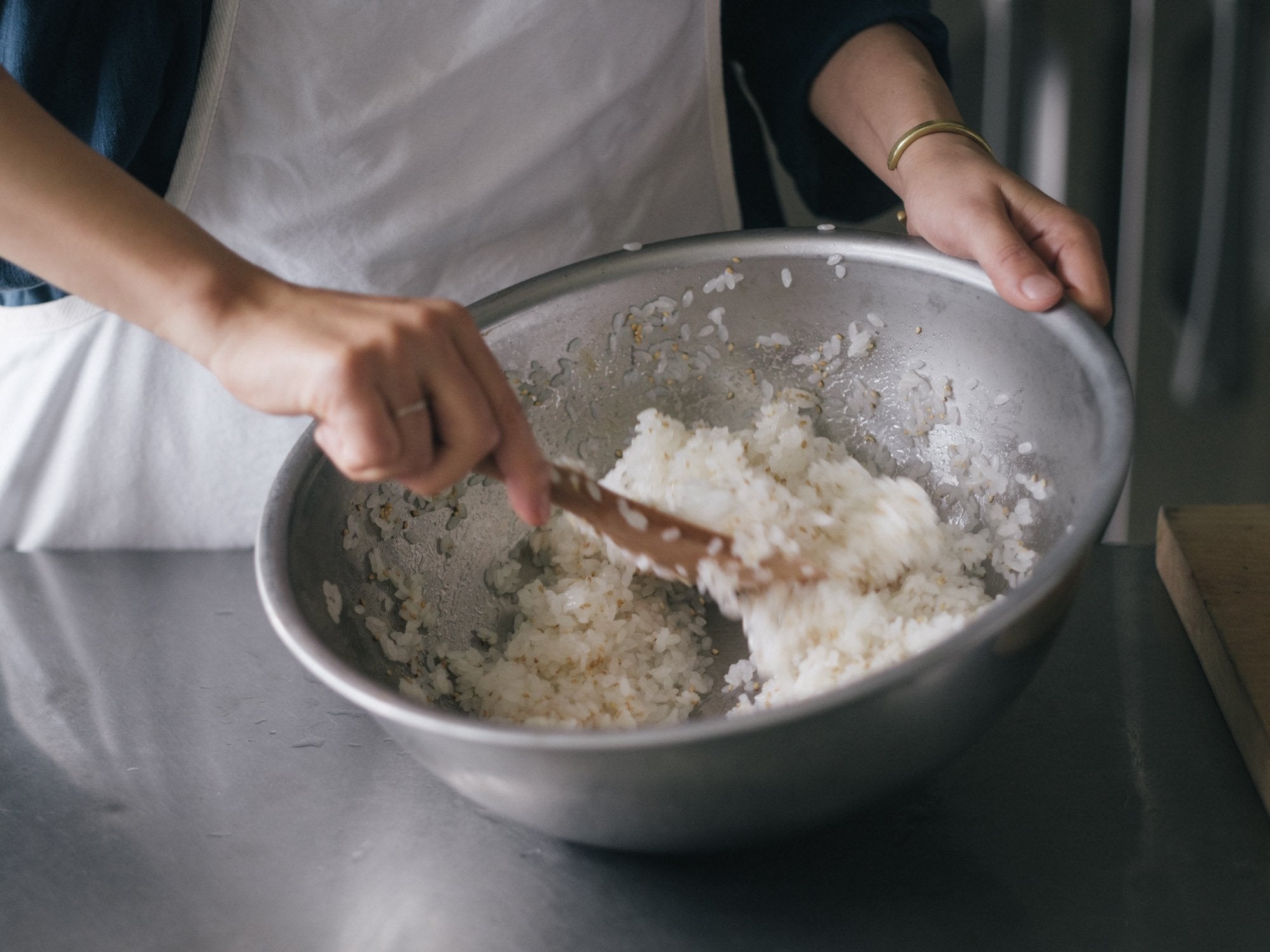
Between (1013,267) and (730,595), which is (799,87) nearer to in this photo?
(1013,267)

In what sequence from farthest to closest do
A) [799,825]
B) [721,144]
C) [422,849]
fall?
[721,144] → [422,849] → [799,825]

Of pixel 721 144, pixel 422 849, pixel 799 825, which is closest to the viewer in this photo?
pixel 799 825

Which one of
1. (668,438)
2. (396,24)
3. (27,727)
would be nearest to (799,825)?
(668,438)

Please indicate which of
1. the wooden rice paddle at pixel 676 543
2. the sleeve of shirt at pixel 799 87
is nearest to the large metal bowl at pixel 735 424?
the wooden rice paddle at pixel 676 543

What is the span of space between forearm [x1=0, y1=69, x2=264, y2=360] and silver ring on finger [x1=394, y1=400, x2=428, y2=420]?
0.13 meters

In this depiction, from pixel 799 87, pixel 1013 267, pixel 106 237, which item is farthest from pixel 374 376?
pixel 799 87

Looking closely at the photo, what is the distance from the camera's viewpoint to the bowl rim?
1.74ft

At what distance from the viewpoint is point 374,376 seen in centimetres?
59

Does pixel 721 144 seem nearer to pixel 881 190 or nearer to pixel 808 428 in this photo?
pixel 881 190

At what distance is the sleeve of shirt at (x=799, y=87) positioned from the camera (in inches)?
42.3

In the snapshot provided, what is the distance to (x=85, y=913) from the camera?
0.72 meters

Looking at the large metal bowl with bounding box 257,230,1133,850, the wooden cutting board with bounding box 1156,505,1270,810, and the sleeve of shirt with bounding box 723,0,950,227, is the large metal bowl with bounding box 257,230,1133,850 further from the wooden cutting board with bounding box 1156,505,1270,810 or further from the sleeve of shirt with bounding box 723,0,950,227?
the sleeve of shirt with bounding box 723,0,950,227

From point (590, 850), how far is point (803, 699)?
0.24 metres

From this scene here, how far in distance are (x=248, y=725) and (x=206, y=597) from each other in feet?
0.71
